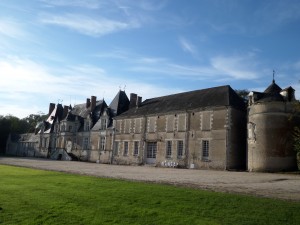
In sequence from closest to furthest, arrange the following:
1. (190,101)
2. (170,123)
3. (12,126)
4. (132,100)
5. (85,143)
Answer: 1. (190,101)
2. (170,123)
3. (132,100)
4. (85,143)
5. (12,126)

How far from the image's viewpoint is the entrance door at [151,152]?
3322cm

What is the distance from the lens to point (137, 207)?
8039 mm

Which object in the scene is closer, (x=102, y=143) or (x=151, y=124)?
(x=151, y=124)

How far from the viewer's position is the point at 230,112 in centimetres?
2666

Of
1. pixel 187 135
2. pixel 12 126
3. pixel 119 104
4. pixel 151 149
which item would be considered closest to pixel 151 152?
pixel 151 149

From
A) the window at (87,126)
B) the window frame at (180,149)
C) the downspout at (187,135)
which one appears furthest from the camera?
the window at (87,126)

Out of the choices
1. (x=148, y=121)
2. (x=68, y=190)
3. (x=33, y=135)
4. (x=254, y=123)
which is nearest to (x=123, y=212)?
(x=68, y=190)

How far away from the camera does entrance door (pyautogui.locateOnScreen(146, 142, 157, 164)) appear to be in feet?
109

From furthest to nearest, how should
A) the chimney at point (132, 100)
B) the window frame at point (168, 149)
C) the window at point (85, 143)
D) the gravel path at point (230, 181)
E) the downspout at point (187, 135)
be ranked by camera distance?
1. the window at point (85, 143)
2. the chimney at point (132, 100)
3. the window frame at point (168, 149)
4. the downspout at point (187, 135)
5. the gravel path at point (230, 181)

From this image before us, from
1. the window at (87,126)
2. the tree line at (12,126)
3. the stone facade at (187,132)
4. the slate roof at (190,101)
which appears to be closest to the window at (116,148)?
the stone facade at (187,132)

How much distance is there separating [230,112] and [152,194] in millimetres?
18541

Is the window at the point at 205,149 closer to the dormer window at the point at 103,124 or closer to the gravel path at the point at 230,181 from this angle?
the gravel path at the point at 230,181

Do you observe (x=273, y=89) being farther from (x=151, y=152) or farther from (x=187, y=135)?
(x=151, y=152)

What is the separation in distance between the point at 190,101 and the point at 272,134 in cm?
959
